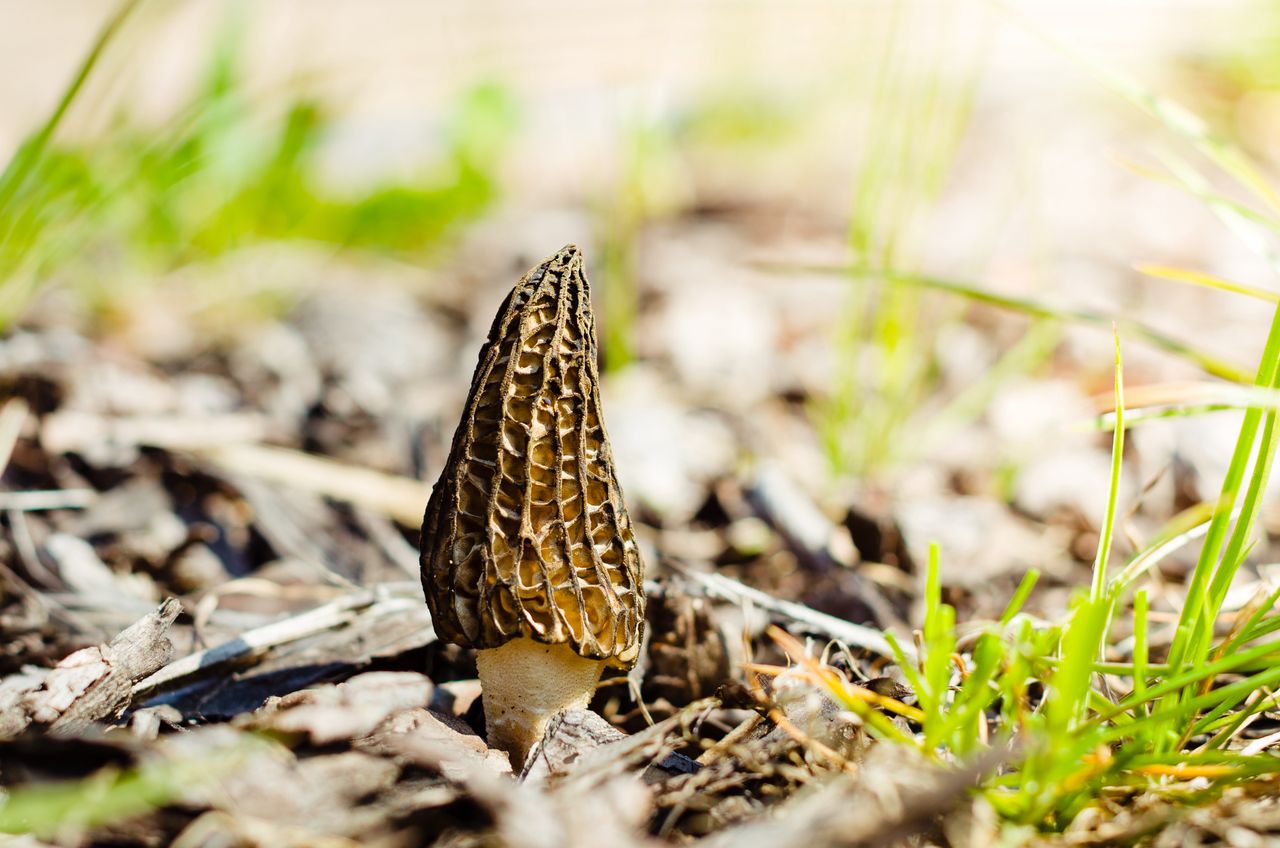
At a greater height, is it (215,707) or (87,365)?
(87,365)

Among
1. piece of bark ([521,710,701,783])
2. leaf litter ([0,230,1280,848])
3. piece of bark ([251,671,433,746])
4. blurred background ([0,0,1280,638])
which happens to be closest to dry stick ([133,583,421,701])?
leaf litter ([0,230,1280,848])

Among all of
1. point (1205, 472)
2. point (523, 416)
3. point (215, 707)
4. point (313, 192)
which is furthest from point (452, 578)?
point (313, 192)

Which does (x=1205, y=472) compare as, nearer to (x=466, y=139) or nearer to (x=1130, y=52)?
(x=466, y=139)

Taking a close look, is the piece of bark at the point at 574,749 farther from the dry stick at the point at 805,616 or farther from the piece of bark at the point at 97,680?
the piece of bark at the point at 97,680

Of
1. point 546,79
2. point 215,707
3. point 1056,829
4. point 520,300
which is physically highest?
point 546,79

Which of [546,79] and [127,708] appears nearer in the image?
[127,708]
